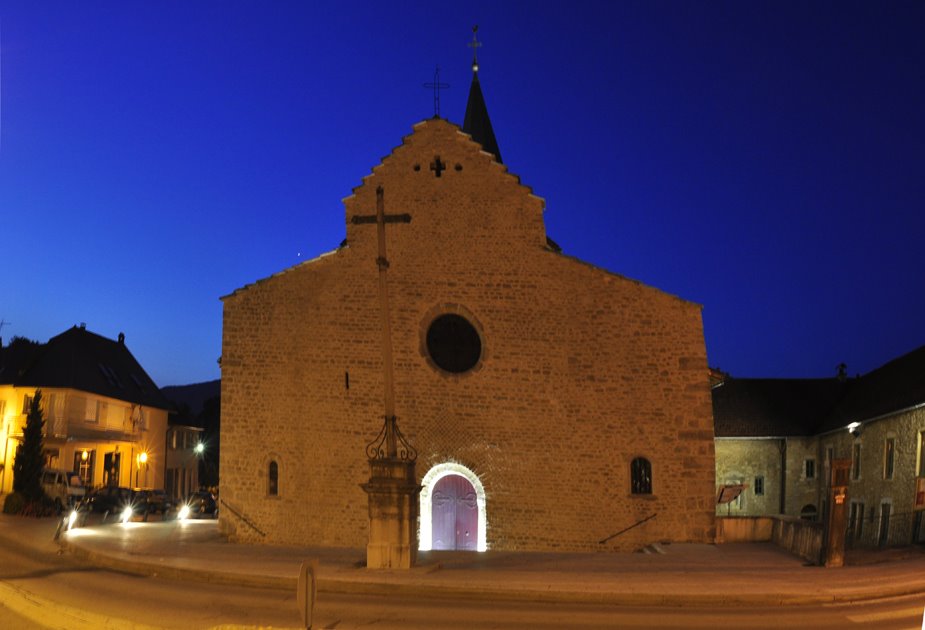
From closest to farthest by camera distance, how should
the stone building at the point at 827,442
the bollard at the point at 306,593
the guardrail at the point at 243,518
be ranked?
the bollard at the point at 306,593, the guardrail at the point at 243,518, the stone building at the point at 827,442

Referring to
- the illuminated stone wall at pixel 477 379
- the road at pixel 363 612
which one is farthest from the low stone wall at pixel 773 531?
the road at pixel 363 612

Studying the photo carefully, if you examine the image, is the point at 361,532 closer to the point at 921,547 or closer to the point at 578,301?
the point at 578,301

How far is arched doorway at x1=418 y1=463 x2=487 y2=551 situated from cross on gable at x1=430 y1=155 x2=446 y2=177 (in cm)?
760

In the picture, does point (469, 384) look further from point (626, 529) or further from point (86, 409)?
point (86, 409)

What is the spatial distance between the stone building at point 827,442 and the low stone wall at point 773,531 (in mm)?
2044

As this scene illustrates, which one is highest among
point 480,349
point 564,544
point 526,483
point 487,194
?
point 487,194

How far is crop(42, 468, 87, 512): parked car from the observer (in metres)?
33.3

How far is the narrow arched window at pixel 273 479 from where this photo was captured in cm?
2200

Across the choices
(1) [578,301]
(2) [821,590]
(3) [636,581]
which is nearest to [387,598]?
(3) [636,581]

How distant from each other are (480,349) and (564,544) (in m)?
5.21

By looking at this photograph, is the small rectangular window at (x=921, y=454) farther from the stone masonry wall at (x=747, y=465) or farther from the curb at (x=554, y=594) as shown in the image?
the stone masonry wall at (x=747, y=465)

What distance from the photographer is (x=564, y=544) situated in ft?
69.2

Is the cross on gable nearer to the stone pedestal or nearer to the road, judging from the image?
the stone pedestal

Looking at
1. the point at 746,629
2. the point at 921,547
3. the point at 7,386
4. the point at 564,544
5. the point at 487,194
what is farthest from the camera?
the point at 7,386
